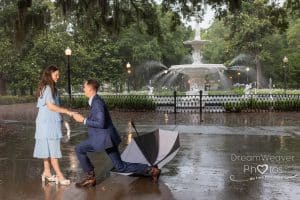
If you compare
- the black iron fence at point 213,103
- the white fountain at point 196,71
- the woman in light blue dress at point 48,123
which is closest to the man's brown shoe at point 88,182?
the woman in light blue dress at point 48,123

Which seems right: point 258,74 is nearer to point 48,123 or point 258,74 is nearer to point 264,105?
point 264,105

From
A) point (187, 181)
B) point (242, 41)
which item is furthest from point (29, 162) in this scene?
point (242, 41)

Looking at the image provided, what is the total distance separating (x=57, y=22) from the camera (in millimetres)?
49562

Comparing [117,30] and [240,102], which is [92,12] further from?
[240,102]

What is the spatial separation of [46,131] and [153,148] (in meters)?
1.67

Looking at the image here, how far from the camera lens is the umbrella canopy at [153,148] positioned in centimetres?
750

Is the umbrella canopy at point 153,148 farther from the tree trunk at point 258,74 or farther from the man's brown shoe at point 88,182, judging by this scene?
the tree trunk at point 258,74

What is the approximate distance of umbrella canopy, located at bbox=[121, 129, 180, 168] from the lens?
295 inches

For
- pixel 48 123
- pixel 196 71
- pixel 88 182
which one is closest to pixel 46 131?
pixel 48 123

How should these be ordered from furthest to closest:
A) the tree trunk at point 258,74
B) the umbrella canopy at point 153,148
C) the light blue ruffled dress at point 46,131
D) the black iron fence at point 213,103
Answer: the tree trunk at point 258,74 → the black iron fence at point 213,103 → the umbrella canopy at point 153,148 → the light blue ruffled dress at point 46,131

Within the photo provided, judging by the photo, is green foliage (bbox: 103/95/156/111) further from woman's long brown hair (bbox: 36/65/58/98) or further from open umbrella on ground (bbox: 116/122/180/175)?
woman's long brown hair (bbox: 36/65/58/98)

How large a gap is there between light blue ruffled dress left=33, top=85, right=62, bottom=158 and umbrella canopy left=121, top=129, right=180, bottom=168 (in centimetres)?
115

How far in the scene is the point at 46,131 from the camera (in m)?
7.22

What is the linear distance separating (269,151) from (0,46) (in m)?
34.5
